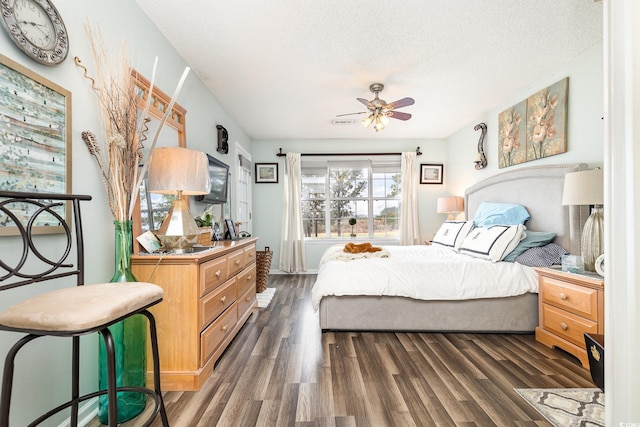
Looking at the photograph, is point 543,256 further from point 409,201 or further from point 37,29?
point 37,29

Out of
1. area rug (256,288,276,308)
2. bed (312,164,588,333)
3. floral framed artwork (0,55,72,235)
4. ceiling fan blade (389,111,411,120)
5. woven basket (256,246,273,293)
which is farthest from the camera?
woven basket (256,246,273,293)

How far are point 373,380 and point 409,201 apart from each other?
3952mm

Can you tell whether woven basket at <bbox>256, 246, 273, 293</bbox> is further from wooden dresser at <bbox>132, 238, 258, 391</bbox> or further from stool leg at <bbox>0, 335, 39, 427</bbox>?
stool leg at <bbox>0, 335, 39, 427</bbox>

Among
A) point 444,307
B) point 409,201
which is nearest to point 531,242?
point 444,307

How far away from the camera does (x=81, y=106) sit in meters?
1.53

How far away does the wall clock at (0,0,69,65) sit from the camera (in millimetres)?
1169

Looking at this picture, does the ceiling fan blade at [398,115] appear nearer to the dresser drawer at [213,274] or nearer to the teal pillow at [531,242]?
the teal pillow at [531,242]

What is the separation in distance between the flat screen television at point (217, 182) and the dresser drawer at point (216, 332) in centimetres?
122

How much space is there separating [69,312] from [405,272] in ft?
7.69

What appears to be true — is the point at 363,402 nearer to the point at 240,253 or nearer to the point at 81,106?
the point at 240,253

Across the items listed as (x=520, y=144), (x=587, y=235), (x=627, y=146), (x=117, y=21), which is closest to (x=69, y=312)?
(x=627, y=146)

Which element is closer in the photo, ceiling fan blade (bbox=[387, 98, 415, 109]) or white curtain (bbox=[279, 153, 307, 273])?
ceiling fan blade (bbox=[387, 98, 415, 109])

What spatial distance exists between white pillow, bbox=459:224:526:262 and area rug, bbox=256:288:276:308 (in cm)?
244

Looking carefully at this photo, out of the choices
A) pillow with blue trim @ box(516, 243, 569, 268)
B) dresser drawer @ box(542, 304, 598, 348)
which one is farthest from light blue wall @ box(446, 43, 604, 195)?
dresser drawer @ box(542, 304, 598, 348)
